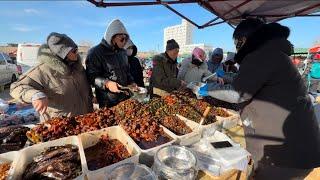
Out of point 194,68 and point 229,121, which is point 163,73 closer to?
point 194,68

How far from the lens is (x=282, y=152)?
188cm

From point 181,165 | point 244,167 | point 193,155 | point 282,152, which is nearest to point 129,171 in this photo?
point 181,165

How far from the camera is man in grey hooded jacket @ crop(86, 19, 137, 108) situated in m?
2.83

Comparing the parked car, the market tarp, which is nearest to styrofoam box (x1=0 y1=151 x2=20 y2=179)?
the market tarp

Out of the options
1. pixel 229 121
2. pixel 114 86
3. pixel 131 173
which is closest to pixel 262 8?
pixel 229 121

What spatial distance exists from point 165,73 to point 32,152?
2.50 metres

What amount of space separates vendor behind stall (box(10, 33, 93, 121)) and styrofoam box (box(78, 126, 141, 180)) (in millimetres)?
789

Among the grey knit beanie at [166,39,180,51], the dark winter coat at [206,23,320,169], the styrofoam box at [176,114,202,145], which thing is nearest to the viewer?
the dark winter coat at [206,23,320,169]

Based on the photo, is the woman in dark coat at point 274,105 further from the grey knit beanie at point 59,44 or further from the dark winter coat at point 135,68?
the dark winter coat at point 135,68

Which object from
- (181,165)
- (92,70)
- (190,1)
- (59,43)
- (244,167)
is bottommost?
(244,167)

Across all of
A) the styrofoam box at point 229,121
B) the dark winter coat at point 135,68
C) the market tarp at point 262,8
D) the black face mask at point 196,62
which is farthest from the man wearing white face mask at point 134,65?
the styrofoam box at point 229,121

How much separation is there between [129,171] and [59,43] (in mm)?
1650

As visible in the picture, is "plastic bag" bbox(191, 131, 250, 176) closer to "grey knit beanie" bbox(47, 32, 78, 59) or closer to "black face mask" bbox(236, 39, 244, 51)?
"black face mask" bbox(236, 39, 244, 51)

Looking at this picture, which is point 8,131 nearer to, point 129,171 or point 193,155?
point 129,171
